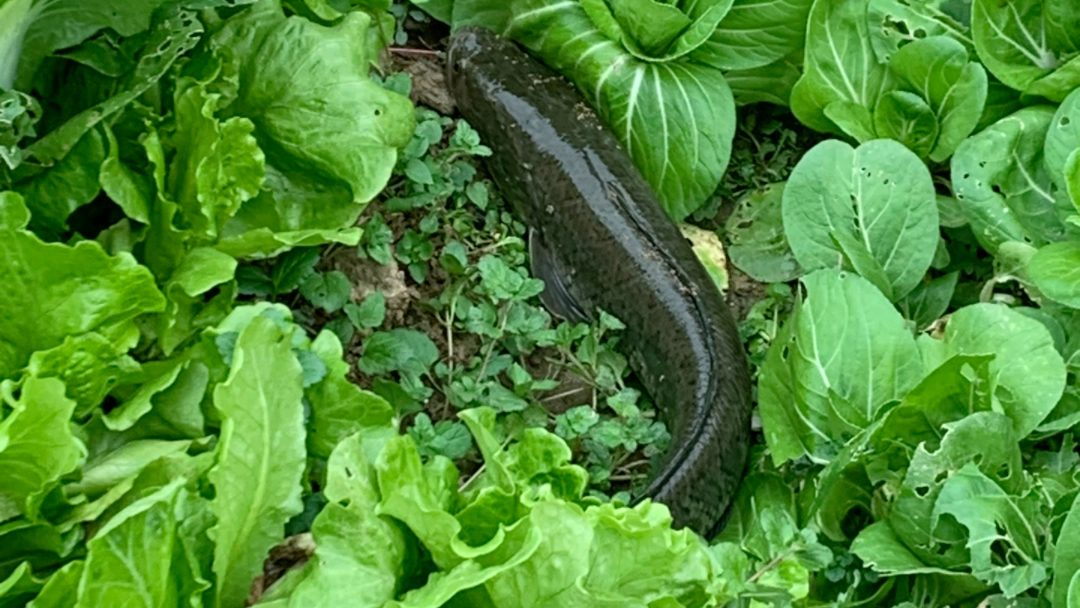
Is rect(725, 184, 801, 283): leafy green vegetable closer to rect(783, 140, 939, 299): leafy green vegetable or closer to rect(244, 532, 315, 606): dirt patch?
rect(783, 140, 939, 299): leafy green vegetable

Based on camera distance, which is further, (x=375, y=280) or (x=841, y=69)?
(x=841, y=69)

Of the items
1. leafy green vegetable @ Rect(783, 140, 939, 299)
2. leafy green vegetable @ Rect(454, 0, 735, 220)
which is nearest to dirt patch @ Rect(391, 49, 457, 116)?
leafy green vegetable @ Rect(454, 0, 735, 220)

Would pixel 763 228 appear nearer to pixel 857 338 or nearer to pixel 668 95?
pixel 668 95

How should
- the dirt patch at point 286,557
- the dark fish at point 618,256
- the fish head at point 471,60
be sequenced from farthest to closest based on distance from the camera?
the fish head at point 471,60 < the dark fish at point 618,256 < the dirt patch at point 286,557

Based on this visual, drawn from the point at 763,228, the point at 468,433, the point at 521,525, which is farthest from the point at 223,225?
the point at 763,228

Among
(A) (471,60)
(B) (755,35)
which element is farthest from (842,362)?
(A) (471,60)

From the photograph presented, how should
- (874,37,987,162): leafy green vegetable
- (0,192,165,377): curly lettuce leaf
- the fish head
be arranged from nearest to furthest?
(0,192,165,377): curly lettuce leaf → (874,37,987,162): leafy green vegetable → the fish head

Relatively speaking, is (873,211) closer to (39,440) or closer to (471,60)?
(471,60)

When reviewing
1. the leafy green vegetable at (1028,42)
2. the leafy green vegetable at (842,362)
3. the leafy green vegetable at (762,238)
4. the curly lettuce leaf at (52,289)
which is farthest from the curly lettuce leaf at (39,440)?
the leafy green vegetable at (1028,42)

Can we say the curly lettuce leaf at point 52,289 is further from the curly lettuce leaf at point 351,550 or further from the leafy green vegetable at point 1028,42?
the leafy green vegetable at point 1028,42
